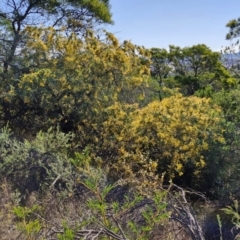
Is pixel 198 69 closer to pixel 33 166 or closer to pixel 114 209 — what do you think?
pixel 33 166

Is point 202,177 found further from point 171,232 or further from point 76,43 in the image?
point 76,43

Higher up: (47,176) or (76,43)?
(76,43)

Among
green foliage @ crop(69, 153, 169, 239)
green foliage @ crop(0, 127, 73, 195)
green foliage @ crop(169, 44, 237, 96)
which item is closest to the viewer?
green foliage @ crop(69, 153, 169, 239)

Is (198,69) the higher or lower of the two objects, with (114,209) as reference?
higher

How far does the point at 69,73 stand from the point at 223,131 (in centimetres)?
260

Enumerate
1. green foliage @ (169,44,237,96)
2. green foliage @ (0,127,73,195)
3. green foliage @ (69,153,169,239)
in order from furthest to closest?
green foliage @ (169,44,237,96)
green foliage @ (0,127,73,195)
green foliage @ (69,153,169,239)

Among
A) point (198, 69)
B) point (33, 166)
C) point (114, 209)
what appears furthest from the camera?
point (198, 69)

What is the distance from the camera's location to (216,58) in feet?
50.1

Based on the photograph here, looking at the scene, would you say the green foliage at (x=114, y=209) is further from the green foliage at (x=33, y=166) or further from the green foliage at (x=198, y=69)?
the green foliage at (x=198, y=69)

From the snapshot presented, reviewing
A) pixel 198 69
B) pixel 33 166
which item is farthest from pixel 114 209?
pixel 198 69

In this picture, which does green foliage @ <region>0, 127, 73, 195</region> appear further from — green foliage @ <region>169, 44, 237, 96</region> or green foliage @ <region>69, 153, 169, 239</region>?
green foliage @ <region>169, 44, 237, 96</region>

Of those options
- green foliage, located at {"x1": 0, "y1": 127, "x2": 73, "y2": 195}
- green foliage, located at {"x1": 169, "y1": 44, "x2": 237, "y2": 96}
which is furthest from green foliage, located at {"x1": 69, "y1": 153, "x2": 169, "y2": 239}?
green foliage, located at {"x1": 169, "y1": 44, "x2": 237, "y2": 96}

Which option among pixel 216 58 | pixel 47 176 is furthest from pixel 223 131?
pixel 216 58

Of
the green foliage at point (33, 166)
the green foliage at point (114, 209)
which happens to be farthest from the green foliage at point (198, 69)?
the green foliage at point (114, 209)
